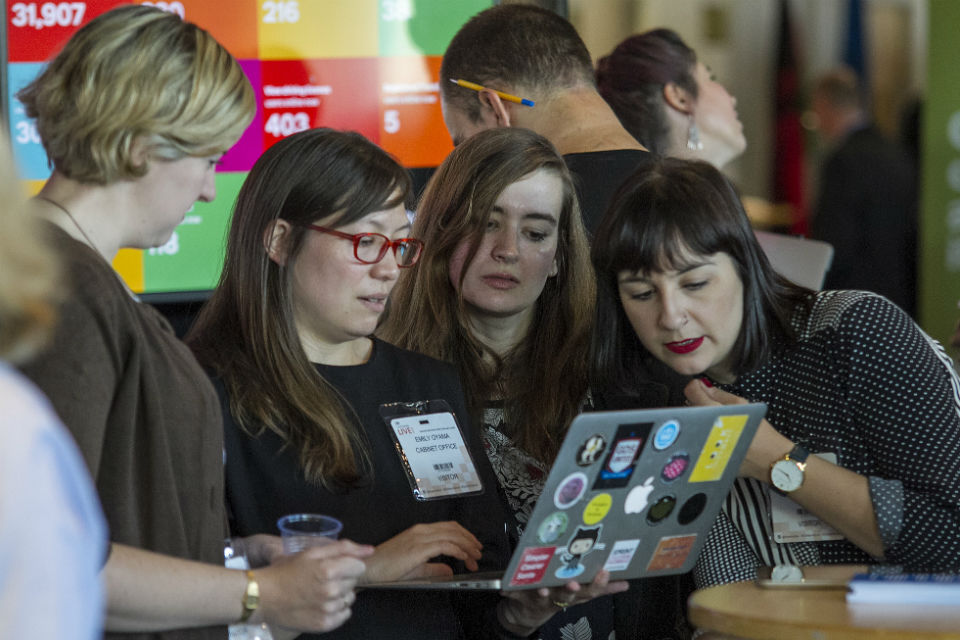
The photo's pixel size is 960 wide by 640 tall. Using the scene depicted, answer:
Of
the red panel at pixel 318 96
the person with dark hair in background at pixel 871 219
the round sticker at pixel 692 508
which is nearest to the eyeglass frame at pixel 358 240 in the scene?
the round sticker at pixel 692 508

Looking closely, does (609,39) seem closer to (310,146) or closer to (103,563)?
(310,146)

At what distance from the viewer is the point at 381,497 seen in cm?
198

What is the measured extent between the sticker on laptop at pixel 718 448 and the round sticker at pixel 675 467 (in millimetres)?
25

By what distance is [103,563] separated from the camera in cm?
133

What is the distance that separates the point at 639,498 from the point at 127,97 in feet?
3.03

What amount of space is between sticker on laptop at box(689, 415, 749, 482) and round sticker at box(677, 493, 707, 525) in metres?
0.04

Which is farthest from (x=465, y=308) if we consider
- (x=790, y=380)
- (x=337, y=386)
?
(x=790, y=380)

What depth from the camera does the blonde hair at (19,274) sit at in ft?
2.79

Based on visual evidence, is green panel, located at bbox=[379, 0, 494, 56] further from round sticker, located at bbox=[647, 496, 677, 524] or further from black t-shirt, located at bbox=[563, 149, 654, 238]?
round sticker, located at bbox=[647, 496, 677, 524]

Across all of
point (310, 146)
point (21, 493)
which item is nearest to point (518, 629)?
point (310, 146)

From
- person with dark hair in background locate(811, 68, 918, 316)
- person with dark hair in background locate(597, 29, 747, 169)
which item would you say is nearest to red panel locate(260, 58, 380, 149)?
person with dark hair in background locate(597, 29, 747, 169)

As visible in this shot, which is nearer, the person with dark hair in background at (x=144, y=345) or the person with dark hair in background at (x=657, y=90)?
the person with dark hair in background at (x=144, y=345)

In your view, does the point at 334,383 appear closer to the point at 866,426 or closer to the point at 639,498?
the point at 639,498

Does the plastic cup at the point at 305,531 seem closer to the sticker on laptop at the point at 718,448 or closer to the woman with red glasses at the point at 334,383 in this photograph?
the woman with red glasses at the point at 334,383
